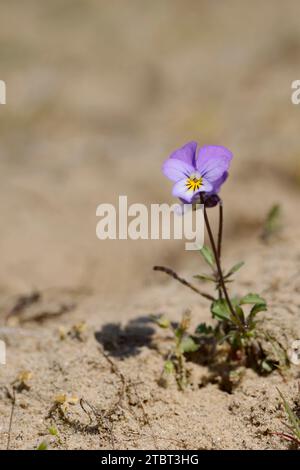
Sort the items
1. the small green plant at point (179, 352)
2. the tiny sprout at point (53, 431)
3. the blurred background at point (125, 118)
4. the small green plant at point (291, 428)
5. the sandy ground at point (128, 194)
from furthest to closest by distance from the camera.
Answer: the blurred background at point (125, 118) → the small green plant at point (179, 352) → the sandy ground at point (128, 194) → the tiny sprout at point (53, 431) → the small green plant at point (291, 428)

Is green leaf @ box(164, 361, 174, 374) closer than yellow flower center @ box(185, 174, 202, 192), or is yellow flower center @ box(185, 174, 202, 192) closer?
yellow flower center @ box(185, 174, 202, 192)

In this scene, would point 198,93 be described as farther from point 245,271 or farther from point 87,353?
point 87,353

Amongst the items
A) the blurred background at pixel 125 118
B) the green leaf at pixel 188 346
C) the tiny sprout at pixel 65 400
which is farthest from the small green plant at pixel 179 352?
the blurred background at pixel 125 118

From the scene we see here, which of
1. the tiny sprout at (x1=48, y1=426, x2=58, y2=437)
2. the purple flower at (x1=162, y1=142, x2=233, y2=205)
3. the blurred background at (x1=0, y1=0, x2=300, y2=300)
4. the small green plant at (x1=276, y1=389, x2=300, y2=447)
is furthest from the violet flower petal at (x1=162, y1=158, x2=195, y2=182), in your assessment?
the blurred background at (x1=0, y1=0, x2=300, y2=300)

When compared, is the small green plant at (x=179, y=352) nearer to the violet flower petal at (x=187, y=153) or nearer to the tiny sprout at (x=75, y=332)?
the tiny sprout at (x=75, y=332)

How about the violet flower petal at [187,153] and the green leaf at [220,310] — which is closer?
the violet flower petal at [187,153]

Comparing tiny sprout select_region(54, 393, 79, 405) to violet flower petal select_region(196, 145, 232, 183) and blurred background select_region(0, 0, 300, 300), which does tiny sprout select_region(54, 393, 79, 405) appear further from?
blurred background select_region(0, 0, 300, 300)
